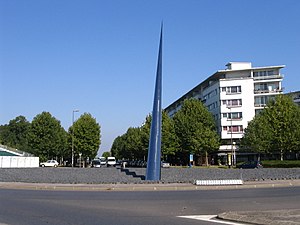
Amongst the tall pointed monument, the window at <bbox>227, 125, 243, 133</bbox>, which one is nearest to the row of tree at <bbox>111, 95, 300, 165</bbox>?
the window at <bbox>227, 125, 243, 133</bbox>

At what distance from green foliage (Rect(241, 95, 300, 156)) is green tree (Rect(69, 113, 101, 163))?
31.3 m

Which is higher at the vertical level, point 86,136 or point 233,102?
point 233,102

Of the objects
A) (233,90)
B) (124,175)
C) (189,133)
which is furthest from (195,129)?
(124,175)

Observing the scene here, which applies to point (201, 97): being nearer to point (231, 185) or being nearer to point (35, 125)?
point (35, 125)

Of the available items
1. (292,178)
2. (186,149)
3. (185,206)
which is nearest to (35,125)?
(186,149)

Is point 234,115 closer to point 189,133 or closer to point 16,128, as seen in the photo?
point 189,133

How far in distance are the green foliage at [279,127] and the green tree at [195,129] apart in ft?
35.0

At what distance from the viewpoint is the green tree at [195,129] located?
7312 cm

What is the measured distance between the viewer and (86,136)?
77.3m

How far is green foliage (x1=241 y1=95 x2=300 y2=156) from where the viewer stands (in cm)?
6216

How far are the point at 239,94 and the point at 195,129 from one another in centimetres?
1608

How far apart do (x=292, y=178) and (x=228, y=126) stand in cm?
5021

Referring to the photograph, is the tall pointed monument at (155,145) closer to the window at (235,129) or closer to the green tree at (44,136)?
the green tree at (44,136)

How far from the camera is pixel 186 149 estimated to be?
75375 mm
